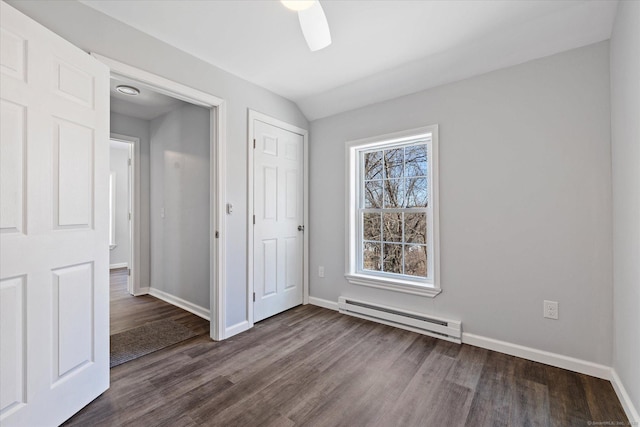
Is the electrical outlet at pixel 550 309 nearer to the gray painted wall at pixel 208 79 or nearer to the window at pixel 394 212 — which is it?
the window at pixel 394 212

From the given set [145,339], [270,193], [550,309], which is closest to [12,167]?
[145,339]

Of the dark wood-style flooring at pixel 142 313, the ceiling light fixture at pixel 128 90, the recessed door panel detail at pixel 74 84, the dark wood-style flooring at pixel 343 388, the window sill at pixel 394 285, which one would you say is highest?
the ceiling light fixture at pixel 128 90

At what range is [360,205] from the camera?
125 inches

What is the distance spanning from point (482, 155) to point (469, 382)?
1.72 meters

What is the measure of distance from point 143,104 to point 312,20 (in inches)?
113

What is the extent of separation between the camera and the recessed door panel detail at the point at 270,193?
299 centimetres

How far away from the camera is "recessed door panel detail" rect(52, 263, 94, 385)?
1495 millimetres

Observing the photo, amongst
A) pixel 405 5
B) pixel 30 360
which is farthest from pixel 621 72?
pixel 30 360

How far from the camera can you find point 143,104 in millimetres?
3338

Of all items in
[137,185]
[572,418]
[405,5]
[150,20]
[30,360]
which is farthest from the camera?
[137,185]

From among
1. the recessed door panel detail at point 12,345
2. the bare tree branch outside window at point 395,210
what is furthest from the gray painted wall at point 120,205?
the bare tree branch outside window at point 395,210

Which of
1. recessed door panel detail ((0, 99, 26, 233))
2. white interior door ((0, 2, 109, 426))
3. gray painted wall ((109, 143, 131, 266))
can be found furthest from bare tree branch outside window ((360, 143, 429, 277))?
gray painted wall ((109, 143, 131, 266))

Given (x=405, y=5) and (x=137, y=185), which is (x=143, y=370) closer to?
(x=137, y=185)

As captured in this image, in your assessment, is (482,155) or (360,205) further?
(360,205)
